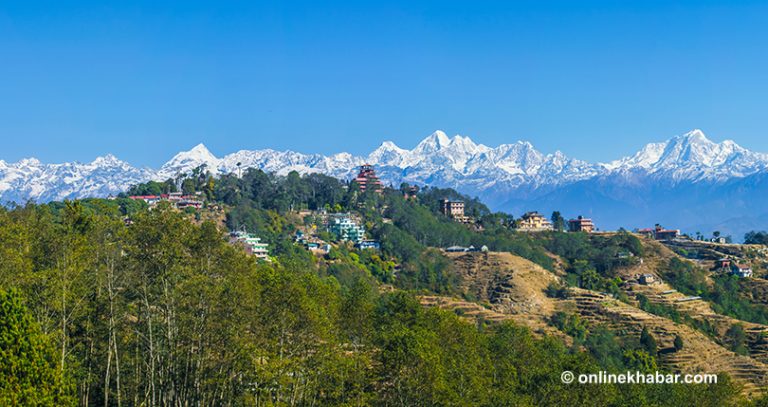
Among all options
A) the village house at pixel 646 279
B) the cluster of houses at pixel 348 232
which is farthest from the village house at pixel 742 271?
the cluster of houses at pixel 348 232

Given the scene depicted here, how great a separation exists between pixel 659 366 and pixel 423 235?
51571mm

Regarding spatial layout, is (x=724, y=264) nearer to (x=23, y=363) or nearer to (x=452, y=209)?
(x=452, y=209)

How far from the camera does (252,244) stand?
89.6 metres

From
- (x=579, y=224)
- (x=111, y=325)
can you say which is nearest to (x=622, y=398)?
(x=111, y=325)

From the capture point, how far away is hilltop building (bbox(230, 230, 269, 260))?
8662 cm

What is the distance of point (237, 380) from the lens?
96.2 feet

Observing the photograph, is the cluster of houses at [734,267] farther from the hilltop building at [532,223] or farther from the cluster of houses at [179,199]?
the cluster of houses at [179,199]

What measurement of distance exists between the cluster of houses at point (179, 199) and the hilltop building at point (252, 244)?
44.1 feet

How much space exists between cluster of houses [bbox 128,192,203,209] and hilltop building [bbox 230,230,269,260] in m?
13.4

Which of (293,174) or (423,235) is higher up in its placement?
(293,174)

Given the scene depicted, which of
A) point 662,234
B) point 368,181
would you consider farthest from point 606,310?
point 662,234

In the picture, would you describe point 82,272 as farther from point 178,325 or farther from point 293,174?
point 293,174

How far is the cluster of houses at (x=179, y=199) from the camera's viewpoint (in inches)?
4225

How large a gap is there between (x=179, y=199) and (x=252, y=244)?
27255 mm
